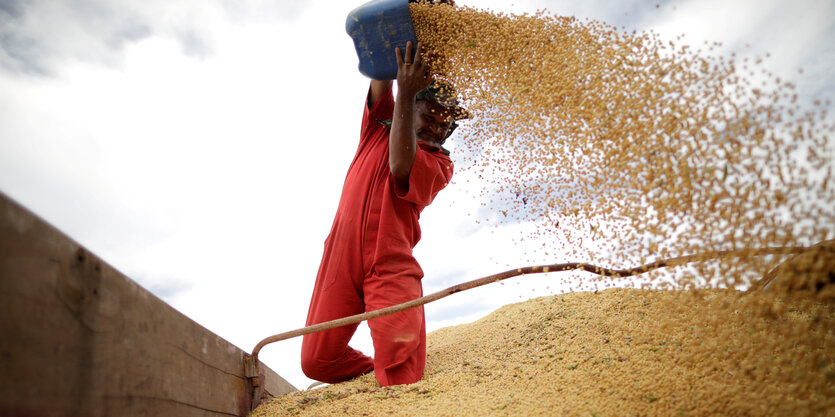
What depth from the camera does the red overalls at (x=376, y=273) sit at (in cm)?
214

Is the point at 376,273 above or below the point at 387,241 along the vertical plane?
below

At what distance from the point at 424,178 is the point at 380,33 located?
2.16 ft

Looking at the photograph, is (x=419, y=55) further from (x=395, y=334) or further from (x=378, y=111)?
(x=395, y=334)

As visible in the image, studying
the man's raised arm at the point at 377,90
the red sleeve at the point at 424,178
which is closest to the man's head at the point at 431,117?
the red sleeve at the point at 424,178

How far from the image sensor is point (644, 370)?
1.57 meters

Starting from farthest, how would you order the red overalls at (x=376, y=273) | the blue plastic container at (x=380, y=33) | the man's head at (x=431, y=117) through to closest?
the man's head at (x=431, y=117), the red overalls at (x=376, y=273), the blue plastic container at (x=380, y=33)

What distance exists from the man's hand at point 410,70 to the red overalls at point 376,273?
1.06 feet

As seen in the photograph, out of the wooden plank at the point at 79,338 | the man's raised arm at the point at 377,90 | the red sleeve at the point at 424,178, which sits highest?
the man's raised arm at the point at 377,90

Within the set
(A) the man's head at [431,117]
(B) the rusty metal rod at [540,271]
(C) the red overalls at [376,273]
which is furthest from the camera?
(A) the man's head at [431,117]

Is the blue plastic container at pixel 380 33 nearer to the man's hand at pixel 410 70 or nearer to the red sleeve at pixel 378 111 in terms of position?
the man's hand at pixel 410 70

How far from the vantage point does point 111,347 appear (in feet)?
3.75

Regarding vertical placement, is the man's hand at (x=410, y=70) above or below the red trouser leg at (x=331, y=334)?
above

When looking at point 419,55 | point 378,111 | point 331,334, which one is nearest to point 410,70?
point 419,55

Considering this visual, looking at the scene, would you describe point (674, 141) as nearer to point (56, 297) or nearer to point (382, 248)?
point (382, 248)
